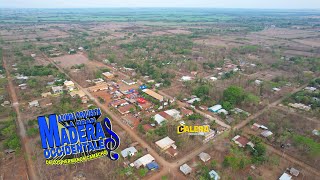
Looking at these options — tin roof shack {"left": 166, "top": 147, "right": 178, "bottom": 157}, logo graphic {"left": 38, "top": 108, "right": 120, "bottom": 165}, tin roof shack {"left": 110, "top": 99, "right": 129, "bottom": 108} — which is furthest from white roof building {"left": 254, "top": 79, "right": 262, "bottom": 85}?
logo graphic {"left": 38, "top": 108, "right": 120, "bottom": 165}

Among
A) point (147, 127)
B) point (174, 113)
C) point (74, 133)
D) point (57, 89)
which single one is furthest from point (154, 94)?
point (74, 133)

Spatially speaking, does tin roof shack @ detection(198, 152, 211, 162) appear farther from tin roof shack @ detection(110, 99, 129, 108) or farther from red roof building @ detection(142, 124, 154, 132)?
tin roof shack @ detection(110, 99, 129, 108)

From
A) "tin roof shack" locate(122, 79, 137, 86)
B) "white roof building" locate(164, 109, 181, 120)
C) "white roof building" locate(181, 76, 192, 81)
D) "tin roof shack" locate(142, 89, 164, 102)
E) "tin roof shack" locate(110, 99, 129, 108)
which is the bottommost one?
"tin roof shack" locate(110, 99, 129, 108)

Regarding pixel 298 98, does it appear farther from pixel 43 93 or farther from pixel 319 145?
pixel 43 93

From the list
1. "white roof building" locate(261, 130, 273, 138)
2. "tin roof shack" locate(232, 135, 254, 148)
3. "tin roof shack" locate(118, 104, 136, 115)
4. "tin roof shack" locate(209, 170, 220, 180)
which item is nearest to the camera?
"tin roof shack" locate(209, 170, 220, 180)

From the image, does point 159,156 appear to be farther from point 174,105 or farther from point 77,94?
point 77,94

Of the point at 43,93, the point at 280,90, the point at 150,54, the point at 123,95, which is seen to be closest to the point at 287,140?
the point at 280,90

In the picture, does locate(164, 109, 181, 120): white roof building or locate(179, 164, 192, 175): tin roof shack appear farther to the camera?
locate(164, 109, 181, 120): white roof building
